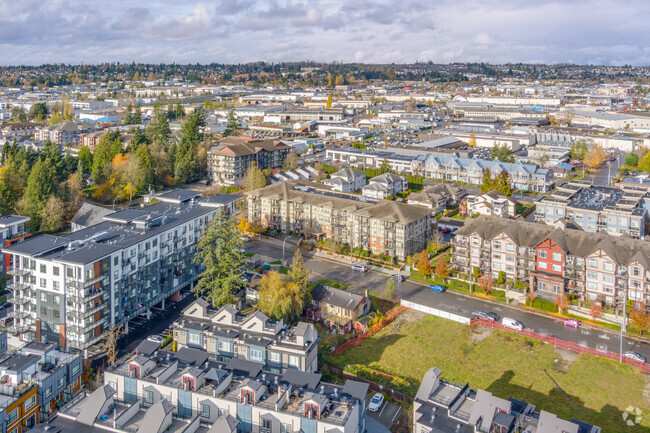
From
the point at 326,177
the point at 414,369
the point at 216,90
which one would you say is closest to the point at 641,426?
the point at 414,369

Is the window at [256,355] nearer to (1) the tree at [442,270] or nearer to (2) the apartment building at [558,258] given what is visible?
(1) the tree at [442,270]

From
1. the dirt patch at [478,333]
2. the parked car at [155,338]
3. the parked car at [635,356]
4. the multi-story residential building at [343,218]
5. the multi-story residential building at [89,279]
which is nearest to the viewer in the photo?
the parked car at [635,356]

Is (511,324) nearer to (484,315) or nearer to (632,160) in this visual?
(484,315)

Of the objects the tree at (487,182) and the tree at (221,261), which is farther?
the tree at (487,182)

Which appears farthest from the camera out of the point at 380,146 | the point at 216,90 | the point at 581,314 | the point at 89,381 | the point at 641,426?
the point at 216,90

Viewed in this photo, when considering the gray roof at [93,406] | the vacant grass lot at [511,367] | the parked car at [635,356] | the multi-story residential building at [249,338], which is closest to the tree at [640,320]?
the parked car at [635,356]

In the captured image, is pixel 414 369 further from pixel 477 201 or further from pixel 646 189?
pixel 646 189
